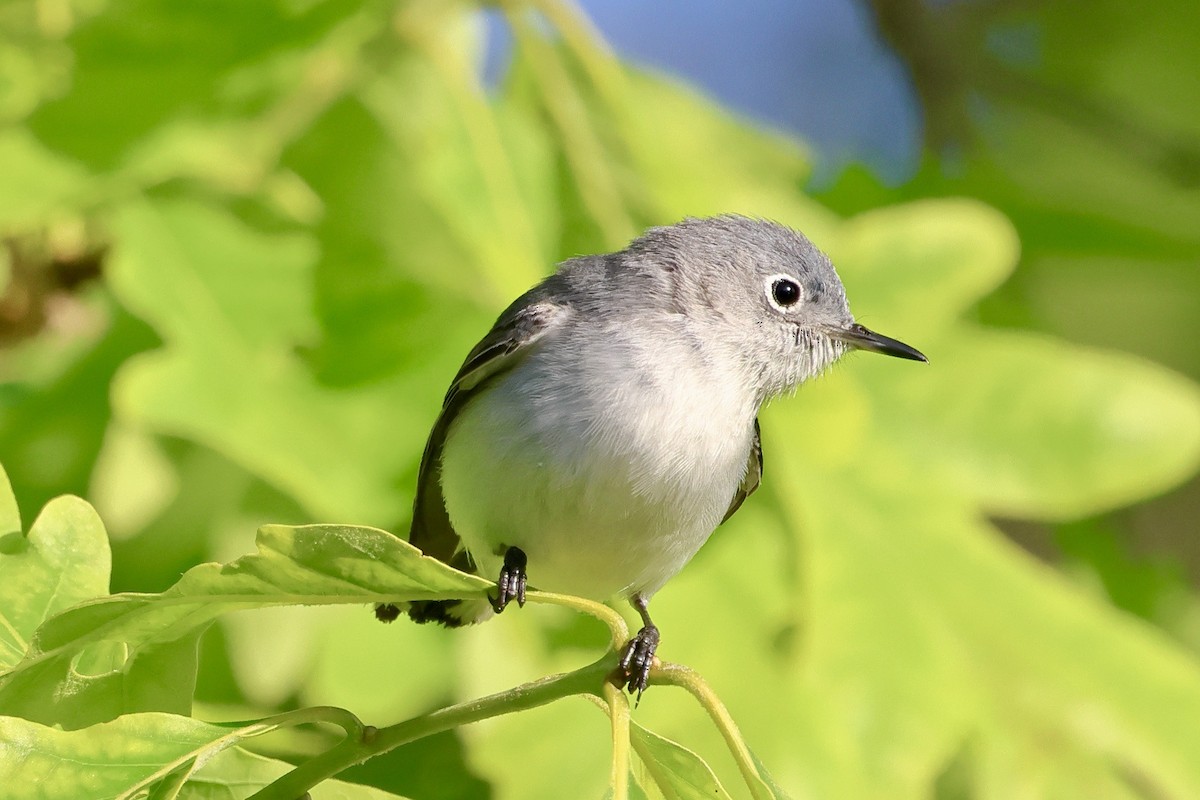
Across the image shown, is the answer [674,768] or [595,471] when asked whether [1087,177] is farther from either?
[674,768]

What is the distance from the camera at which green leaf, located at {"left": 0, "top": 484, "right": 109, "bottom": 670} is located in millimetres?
1507

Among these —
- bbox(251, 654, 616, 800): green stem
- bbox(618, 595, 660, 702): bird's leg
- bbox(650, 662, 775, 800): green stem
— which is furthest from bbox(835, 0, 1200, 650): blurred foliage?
bbox(251, 654, 616, 800): green stem

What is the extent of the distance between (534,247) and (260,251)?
22.3 inches

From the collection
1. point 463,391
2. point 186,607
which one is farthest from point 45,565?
point 463,391

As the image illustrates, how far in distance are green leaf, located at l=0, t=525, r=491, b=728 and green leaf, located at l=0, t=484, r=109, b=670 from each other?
6 cm

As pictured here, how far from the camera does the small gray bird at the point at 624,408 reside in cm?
210

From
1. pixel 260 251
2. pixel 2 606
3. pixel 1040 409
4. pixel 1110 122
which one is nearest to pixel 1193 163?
pixel 1110 122

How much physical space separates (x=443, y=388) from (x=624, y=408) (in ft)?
2.06

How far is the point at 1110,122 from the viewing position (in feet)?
14.2

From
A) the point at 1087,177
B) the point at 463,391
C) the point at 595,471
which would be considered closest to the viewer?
the point at 595,471

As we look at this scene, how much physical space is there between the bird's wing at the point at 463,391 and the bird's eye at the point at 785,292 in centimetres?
45

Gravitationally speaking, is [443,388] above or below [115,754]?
below

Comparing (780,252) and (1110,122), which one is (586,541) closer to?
(780,252)

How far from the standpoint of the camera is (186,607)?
1.41 metres
